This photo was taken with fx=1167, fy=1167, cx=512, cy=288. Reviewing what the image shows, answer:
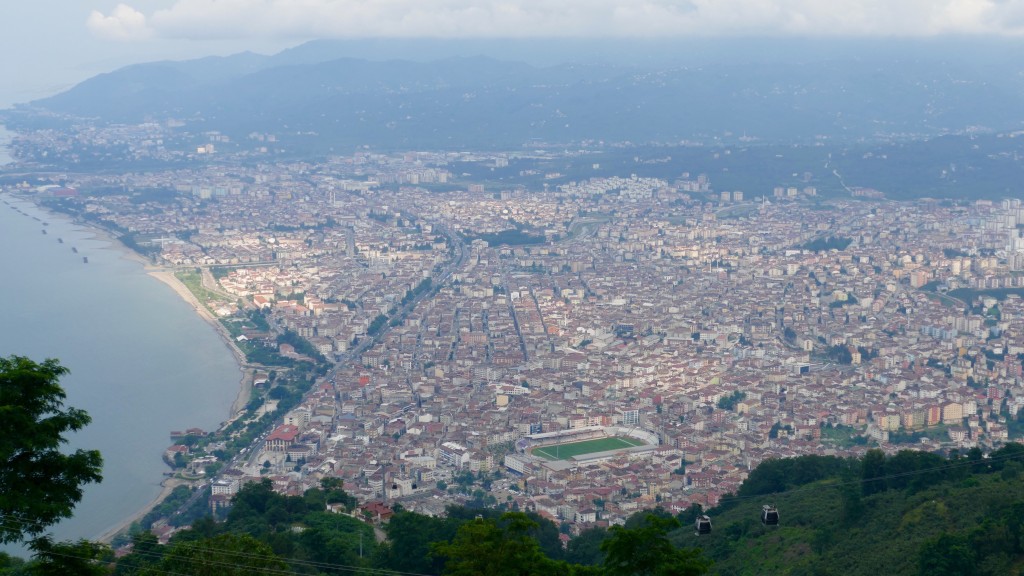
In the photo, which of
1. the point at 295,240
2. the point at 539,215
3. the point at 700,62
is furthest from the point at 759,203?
the point at 700,62

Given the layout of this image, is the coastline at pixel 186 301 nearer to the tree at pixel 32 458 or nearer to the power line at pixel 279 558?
the power line at pixel 279 558

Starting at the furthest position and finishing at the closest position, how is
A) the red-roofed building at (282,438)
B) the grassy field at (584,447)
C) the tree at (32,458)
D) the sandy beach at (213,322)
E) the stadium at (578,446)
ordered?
1. the sandy beach at (213,322)
2. the red-roofed building at (282,438)
3. the grassy field at (584,447)
4. the stadium at (578,446)
5. the tree at (32,458)

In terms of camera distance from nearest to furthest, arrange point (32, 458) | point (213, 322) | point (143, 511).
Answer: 1. point (32, 458)
2. point (143, 511)
3. point (213, 322)

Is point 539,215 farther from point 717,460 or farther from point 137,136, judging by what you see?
point 137,136

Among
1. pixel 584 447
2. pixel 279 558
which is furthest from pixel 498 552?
pixel 584 447

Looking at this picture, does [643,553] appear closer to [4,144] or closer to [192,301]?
[192,301]

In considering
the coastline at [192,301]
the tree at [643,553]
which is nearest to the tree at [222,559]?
the tree at [643,553]
